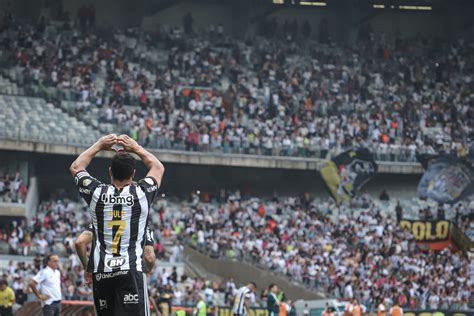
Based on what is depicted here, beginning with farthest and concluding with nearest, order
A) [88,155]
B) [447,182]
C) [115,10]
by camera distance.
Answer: [115,10] < [447,182] < [88,155]

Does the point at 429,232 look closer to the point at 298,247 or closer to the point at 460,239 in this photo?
the point at 460,239

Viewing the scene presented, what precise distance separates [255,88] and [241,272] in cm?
1073

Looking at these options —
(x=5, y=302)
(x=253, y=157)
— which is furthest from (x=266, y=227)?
(x=5, y=302)

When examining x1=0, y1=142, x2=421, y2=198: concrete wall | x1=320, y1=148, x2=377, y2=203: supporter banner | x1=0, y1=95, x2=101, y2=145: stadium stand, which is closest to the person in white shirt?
x1=0, y1=95, x2=101, y2=145: stadium stand

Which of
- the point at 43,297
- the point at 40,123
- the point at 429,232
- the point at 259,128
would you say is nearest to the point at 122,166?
the point at 43,297

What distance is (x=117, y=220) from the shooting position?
9219 millimetres

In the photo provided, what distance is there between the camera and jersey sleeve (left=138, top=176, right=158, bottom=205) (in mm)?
9289

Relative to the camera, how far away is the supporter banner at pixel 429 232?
41500 mm

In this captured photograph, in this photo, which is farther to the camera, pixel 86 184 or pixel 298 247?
pixel 298 247

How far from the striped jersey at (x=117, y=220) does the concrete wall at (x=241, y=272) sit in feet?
88.2

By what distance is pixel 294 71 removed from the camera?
48594 mm

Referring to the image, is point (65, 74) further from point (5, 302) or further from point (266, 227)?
point (5, 302)

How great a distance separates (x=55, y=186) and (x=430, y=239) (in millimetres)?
12737

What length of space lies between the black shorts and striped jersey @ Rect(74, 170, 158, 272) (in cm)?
5
